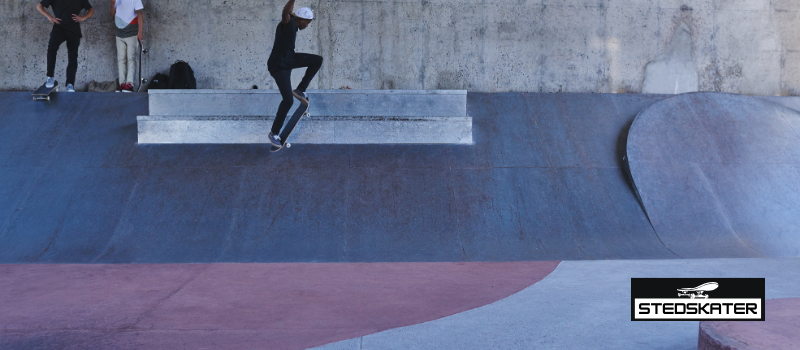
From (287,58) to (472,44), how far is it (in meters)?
4.55

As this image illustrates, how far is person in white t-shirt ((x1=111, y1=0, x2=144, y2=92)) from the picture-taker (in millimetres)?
9578

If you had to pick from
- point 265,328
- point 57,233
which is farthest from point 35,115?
point 265,328

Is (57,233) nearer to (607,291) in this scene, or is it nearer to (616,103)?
(607,291)

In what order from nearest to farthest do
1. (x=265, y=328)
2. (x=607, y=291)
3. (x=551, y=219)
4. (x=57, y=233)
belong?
(x=265, y=328)
(x=607, y=291)
(x=57, y=233)
(x=551, y=219)

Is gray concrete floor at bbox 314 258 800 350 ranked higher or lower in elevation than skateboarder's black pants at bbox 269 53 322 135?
lower

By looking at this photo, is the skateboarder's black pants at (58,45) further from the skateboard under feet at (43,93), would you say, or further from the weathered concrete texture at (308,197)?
the weathered concrete texture at (308,197)

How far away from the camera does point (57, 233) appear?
631cm

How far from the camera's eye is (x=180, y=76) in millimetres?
9852

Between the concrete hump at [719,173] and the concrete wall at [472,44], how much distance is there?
1605mm

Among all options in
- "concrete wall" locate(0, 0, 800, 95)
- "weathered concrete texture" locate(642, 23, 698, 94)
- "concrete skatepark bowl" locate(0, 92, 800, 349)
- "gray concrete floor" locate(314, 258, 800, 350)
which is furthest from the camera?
"weathered concrete texture" locate(642, 23, 698, 94)

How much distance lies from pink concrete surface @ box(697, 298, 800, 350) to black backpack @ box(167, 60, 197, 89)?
893 centimetres

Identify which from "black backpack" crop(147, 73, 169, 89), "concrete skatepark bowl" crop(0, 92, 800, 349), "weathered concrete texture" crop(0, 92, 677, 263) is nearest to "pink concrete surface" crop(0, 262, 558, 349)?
"concrete skatepark bowl" crop(0, 92, 800, 349)

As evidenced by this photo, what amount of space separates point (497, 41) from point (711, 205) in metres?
4.65

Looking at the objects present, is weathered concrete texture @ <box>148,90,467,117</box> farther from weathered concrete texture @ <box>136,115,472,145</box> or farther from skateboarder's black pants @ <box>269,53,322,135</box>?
skateboarder's black pants @ <box>269,53,322,135</box>
